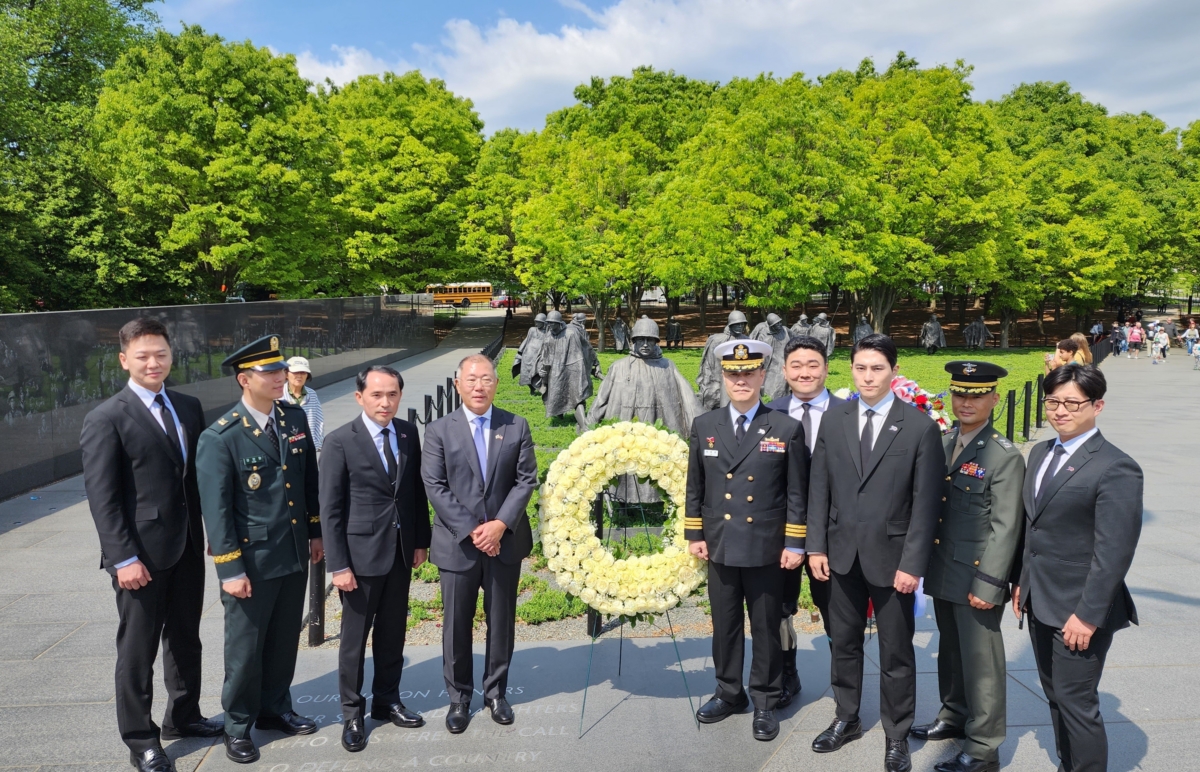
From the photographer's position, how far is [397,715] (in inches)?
181

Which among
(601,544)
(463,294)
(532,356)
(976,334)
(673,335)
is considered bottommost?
(673,335)

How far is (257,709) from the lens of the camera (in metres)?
4.42

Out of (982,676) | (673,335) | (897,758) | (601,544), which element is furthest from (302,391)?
(673,335)

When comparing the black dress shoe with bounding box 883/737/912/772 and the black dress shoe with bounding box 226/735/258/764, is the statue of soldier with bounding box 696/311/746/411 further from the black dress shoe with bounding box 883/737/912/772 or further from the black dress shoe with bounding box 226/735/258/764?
the black dress shoe with bounding box 226/735/258/764

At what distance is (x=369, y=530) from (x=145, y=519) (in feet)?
3.61

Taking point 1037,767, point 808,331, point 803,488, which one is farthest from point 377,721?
point 808,331

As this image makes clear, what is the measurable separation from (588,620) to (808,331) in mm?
17099

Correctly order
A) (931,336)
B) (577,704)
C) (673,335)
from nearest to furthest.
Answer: (577,704) < (931,336) < (673,335)

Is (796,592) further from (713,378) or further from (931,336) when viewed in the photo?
(931,336)

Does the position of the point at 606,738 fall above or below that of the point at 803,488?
below

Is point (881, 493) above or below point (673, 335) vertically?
above

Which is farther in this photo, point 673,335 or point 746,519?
point 673,335

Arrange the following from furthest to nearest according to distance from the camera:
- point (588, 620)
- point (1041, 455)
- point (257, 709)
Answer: point (588, 620) < point (257, 709) < point (1041, 455)

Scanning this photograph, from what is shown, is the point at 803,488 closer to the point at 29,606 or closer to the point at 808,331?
the point at 29,606
